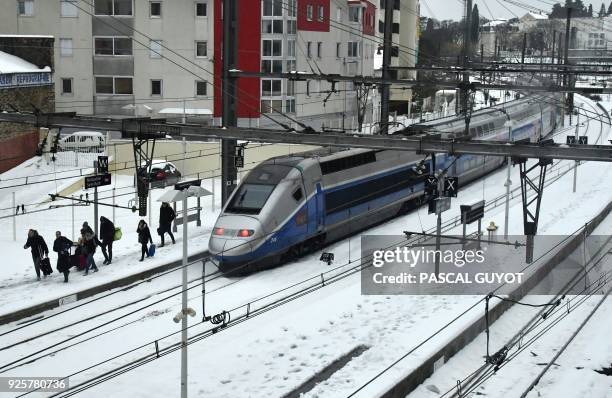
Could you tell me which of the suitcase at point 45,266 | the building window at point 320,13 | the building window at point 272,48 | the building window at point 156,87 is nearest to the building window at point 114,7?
the building window at point 156,87

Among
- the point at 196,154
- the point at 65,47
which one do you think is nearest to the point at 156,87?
the point at 65,47

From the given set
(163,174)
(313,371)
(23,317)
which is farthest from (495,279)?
(163,174)

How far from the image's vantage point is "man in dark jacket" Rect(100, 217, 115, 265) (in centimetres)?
2038

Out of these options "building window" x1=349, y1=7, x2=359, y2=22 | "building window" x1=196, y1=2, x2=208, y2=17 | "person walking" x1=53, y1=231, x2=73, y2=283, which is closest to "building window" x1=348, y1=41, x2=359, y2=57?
"building window" x1=349, y1=7, x2=359, y2=22

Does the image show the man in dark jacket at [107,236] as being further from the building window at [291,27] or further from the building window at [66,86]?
the building window at [291,27]

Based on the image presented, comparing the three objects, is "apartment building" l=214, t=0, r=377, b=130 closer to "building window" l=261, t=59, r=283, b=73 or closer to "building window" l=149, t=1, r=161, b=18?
"building window" l=261, t=59, r=283, b=73

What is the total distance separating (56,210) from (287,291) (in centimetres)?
1088

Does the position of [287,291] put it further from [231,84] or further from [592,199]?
[592,199]

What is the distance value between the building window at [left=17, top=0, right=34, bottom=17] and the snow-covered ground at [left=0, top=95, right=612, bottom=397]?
22.2 meters

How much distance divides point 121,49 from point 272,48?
760 cm

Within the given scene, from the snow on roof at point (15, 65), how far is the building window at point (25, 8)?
19.9 ft

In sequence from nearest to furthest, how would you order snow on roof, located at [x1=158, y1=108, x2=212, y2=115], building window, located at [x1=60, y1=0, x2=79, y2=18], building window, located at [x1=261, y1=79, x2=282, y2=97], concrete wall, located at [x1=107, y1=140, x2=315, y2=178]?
concrete wall, located at [x1=107, y1=140, x2=315, y2=178], snow on roof, located at [x1=158, y1=108, x2=212, y2=115], building window, located at [x1=60, y1=0, x2=79, y2=18], building window, located at [x1=261, y1=79, x2=282, y2=97]

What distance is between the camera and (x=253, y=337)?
16047 millimetres

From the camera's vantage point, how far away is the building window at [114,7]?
132 ft
